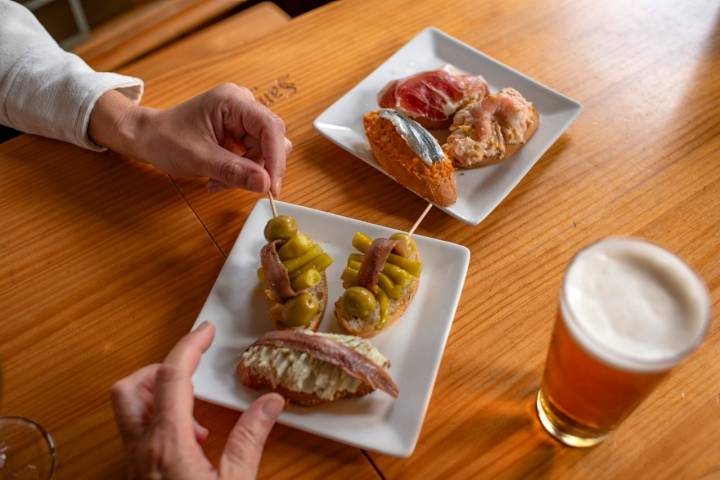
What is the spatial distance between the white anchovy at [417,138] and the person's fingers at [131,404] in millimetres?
655

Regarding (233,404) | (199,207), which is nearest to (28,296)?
(199,207)

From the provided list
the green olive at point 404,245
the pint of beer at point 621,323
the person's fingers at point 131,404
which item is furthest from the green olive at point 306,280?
the pint of beer at point 621,323

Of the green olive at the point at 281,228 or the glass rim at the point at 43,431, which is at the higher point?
the green olive at the point at 281,228

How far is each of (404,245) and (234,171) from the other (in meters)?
0.36

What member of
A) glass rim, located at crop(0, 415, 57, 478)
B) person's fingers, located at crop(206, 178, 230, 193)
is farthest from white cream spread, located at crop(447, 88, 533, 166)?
glass rim, located at crop(0, 415, 57, 478)

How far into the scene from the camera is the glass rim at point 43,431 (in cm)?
92

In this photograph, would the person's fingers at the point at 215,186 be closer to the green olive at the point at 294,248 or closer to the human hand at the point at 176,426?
the green olive at the point at 294,248

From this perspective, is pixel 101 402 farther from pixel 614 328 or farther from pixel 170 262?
pixel 614 328

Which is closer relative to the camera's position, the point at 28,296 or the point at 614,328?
the point at 614,328

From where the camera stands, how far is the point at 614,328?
761 mm

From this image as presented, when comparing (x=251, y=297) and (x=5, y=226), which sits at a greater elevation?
(x=5, y=226)

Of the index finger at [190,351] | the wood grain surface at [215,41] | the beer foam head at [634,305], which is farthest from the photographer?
the wood grain surface at [215,41]

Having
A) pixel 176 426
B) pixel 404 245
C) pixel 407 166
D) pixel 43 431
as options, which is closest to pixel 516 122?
pixel 407 166

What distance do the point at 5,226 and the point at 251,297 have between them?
0.54 metres
